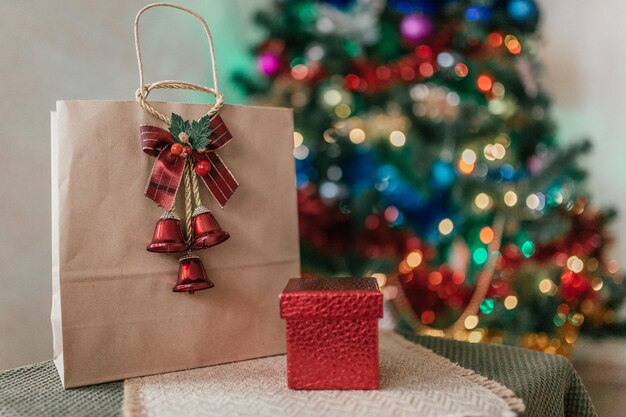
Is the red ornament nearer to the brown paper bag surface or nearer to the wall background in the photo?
the brown paper bag surface

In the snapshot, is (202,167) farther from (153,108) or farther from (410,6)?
(410,6)

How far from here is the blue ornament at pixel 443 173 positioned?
51.5 inches

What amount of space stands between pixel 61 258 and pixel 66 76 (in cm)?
50

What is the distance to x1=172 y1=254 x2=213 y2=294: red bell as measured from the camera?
0.73 m

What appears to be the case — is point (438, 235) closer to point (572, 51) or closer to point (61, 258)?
point (572, 51)

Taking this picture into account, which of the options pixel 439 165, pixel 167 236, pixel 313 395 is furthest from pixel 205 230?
pixel 439 165

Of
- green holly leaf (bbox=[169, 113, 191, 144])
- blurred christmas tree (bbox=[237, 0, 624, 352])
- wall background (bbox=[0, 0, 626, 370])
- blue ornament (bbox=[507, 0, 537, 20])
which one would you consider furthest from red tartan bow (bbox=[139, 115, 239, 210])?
blue ornament (bbox=[507, 0, 537, 20])

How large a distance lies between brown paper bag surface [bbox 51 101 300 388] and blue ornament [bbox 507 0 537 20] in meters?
0.88

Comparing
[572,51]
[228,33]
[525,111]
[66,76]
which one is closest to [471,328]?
[525,111]

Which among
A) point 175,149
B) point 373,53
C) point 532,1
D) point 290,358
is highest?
point 532,1

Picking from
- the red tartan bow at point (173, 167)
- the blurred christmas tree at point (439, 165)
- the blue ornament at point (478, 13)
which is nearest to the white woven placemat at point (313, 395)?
the red tartan bow at point (173, 167)

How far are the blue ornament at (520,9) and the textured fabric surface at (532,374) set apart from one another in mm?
954

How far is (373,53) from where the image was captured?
1.39 meters

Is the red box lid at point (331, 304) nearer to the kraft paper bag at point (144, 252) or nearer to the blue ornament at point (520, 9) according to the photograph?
the kraft paper bag at point (144, 252)
